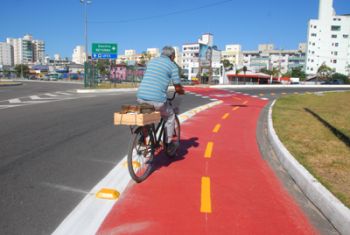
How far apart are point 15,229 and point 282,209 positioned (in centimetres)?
309

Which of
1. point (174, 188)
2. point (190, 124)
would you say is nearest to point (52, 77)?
point (190, 124)

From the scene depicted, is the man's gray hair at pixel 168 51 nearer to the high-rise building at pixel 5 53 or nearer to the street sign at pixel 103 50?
the street sign at pixel 103 50

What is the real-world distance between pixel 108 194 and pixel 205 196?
130 centimetres

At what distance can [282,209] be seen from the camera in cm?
389

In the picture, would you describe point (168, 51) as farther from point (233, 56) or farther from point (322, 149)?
point (233, 56)

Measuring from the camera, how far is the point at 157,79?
493cm

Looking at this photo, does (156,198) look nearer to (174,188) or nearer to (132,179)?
(174,188)

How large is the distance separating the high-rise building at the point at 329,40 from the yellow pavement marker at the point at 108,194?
381 feet

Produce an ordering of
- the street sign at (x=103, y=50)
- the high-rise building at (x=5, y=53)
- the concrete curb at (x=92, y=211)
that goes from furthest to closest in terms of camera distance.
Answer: the high-rise building at (x=5, y=53), the street sign at (x=103, y=50), the concrete curb at (x=92, y=211)

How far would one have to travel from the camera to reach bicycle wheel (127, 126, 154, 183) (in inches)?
175

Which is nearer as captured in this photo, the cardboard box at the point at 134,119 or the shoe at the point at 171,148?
the cardboard box at the point at 134,119

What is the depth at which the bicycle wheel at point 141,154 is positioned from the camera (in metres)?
4.44

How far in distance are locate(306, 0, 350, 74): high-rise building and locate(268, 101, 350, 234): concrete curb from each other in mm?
113706

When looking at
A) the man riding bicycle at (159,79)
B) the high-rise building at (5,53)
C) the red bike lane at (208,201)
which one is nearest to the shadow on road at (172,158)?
the red bike lane at (208,201)
